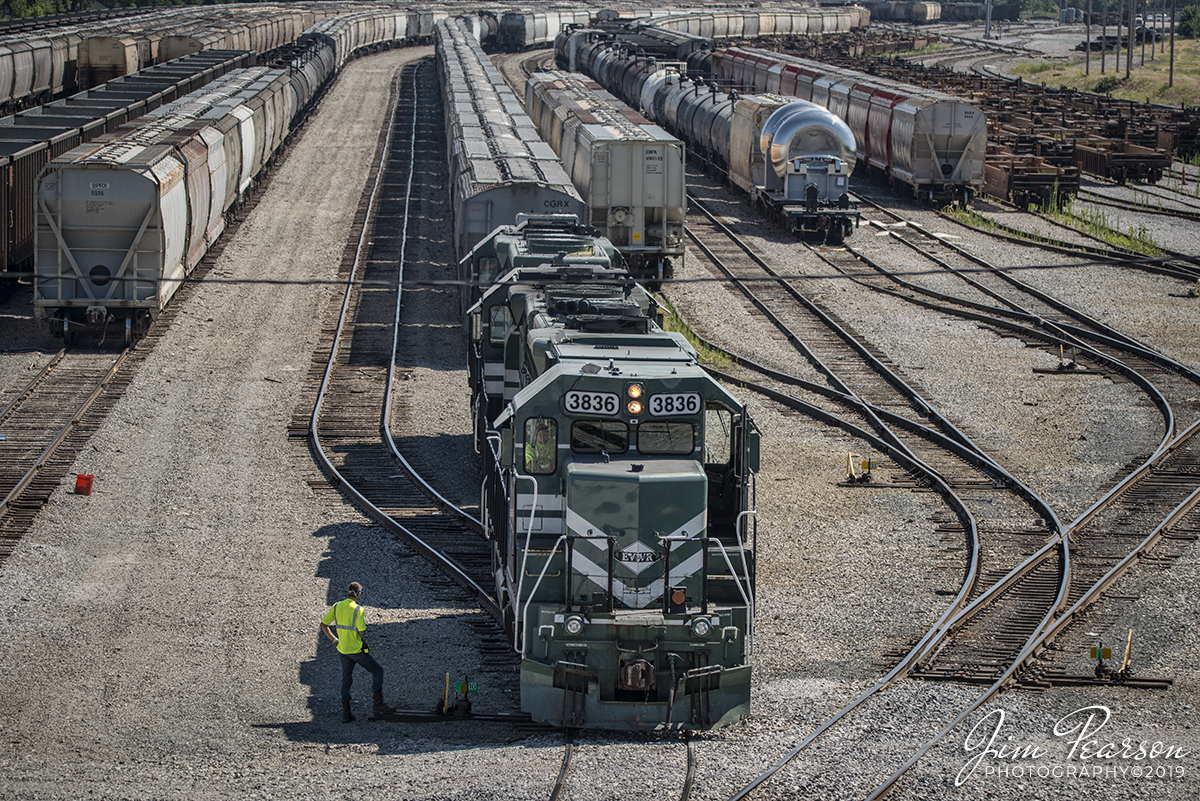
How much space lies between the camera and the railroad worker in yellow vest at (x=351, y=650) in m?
12.1

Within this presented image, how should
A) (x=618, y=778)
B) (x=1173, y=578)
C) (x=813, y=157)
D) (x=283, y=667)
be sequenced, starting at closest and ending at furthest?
(x=618, y=778), (x=283, y=667), (x=1173, y=578), (x=813, y=157)

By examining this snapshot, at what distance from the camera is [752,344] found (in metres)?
27.0

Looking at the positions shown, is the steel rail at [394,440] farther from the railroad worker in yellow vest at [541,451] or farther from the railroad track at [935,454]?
the railroad track at [935,454]

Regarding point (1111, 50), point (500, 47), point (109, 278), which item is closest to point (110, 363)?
point (109, 278)

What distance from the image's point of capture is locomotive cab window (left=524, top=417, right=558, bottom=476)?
40.2 ft

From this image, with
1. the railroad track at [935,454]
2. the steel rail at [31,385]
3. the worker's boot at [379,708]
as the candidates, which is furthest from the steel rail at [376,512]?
the railroad track at [935,454]

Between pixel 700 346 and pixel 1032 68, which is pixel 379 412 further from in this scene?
pixel 1032 68

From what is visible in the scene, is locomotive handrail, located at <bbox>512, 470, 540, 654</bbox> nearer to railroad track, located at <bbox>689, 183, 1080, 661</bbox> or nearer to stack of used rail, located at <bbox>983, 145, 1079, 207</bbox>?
railroad track, located at <bbox>689, 183, 1080, 661</bbox>

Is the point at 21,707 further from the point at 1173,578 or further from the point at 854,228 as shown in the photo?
the point at 854,228

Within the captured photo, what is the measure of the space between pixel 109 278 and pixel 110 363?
166cm

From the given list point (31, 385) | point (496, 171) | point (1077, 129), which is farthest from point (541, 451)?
point (1077, 129)

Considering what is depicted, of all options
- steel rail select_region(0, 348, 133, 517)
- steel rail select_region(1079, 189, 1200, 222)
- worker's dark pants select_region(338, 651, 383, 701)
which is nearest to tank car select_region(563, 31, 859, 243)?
steel rail select_region(1079, 189, 1200, 222)

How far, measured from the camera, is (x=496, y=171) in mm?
28844

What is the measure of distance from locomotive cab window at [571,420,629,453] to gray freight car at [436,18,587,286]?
45.1ft
